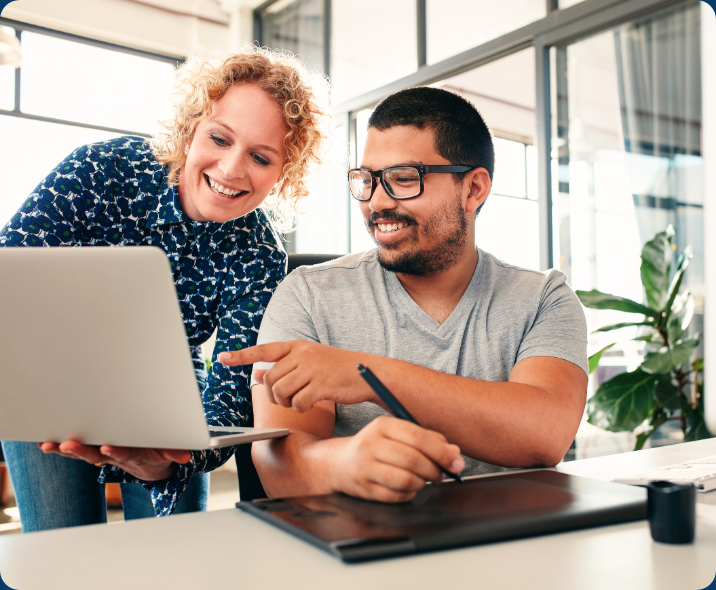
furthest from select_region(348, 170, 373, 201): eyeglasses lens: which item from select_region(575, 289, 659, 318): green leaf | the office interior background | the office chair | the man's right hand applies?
select_region(575, 289, 659, 318): green leaf

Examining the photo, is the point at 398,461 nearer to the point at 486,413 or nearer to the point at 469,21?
the point at 486,413

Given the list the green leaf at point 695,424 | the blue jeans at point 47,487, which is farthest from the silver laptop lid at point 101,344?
the green leaf at point 695,424

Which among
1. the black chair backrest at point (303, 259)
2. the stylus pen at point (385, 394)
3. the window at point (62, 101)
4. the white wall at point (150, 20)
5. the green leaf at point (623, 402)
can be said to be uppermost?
the white wall at point (150, 20)

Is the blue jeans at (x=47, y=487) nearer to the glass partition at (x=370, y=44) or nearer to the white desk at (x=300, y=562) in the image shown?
the white desk at (x=300, y=562)

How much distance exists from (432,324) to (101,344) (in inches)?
27.0

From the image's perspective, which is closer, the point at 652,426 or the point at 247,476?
the point at 247,476

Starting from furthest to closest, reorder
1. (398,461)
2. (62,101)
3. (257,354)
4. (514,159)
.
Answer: (62,101) → (514,159) → (257,354) → (398,461)

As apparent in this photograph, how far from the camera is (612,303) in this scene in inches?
97.1

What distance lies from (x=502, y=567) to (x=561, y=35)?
3.00 m

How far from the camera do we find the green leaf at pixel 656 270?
2.47 m

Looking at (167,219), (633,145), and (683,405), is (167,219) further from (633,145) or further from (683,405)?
(633,145)

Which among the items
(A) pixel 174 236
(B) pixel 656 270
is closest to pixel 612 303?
(B) pixel 656 270

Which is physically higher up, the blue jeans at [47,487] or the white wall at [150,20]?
the white wall at [150,20]

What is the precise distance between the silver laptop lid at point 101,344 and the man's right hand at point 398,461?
181 mm
